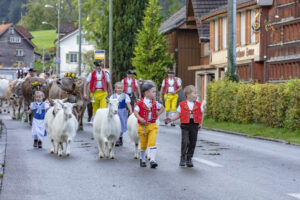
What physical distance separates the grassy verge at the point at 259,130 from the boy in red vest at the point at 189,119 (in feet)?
23.3

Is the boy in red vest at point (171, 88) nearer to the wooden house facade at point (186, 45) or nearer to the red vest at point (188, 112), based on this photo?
the red vest at point (188, 112)

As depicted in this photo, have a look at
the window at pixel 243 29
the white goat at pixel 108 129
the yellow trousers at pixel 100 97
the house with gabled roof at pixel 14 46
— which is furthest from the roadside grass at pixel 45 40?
the white goat at pixel 108 129

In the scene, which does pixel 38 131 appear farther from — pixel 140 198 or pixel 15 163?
pixel 140 198

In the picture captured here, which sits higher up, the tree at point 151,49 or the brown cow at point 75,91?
the tree at point 151,49

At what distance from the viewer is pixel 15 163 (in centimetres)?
1360

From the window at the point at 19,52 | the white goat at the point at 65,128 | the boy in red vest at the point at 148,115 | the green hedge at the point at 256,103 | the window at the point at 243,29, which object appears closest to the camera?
the boy in red vest at the point at 148,115

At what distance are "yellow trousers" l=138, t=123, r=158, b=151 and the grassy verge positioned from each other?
733 cm

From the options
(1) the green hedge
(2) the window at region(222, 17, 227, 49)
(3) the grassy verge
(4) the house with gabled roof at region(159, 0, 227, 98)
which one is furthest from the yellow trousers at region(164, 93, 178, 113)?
(4) the house with gabled roof at region(159, 0, 227, 98)

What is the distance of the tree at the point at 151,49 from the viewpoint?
49906 millimetres

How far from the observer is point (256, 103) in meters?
24.8

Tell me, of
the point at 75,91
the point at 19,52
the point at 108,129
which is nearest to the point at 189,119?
the point at 108,129

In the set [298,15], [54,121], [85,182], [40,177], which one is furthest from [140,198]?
[298,15]

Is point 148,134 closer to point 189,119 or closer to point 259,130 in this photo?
point 189,119

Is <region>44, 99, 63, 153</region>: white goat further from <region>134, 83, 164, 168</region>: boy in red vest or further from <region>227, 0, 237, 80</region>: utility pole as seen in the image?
<region>227, 0, 237, 80</region>: utility pole
